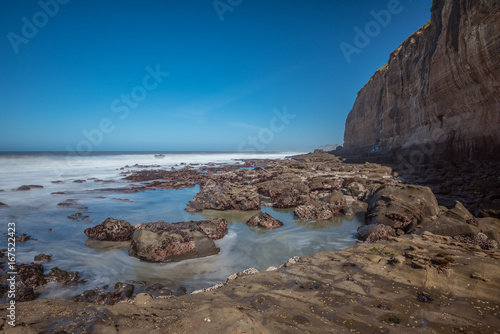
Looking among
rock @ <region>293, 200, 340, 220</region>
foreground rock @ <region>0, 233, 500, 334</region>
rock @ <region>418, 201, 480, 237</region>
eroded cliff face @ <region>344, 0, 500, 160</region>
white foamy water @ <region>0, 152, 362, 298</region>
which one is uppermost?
eroded cliff face @ <region>344, 0, 500, 160</region>

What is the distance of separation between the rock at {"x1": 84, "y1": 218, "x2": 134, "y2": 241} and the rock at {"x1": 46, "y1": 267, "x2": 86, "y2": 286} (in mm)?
2140

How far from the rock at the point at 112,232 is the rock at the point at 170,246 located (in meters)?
1.13

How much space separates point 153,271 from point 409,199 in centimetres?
912

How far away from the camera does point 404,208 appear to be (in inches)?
317

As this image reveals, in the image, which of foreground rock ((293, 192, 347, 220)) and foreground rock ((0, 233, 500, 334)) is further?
foreground rock ((293, 192, 347, 220))

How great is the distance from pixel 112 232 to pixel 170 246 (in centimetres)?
274

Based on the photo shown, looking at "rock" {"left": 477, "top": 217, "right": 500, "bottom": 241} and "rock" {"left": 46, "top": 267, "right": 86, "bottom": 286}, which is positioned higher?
"rock" {"left": 477, "top": 217, "right": 500, "bottom": 241}

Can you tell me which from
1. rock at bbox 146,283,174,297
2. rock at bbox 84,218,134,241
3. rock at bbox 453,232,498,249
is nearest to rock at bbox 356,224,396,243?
rock at bbox 453,232,498,249

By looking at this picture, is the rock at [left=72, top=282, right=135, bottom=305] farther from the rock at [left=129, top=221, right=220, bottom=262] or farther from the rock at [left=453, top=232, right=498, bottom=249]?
the rock at [left=453, top=232, right=498, bottom=249]

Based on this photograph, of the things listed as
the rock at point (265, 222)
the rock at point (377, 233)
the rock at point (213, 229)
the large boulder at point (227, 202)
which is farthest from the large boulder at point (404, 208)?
the rock at point (213, 229)

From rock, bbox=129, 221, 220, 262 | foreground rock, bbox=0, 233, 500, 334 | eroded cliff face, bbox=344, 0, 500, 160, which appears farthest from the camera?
eroded cliff face, bbox=344, 0, 500, 160

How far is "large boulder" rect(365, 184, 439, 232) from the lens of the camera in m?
7.74

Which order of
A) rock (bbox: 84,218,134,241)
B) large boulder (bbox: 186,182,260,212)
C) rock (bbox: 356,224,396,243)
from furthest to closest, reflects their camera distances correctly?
large boulder (bbox: 186,182,260,212), rock (bbox: 84,218,134,241), rock (bbox: 356,224,396,243)

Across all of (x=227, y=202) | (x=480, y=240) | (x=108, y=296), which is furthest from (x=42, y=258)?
(x=480, y=240)
